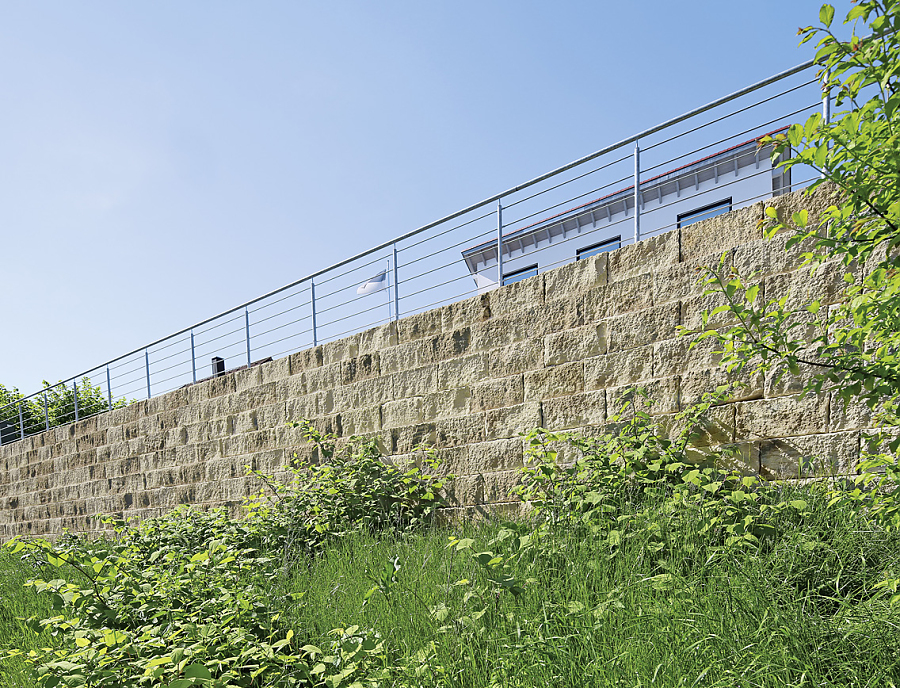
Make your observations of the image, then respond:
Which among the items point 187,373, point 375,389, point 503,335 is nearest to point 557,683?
point 503,335

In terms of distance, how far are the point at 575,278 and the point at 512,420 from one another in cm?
151

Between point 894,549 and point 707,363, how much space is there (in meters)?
1.82

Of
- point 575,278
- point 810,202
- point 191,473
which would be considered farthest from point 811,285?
point 191,473

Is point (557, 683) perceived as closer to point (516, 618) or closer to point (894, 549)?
point (516, 618)

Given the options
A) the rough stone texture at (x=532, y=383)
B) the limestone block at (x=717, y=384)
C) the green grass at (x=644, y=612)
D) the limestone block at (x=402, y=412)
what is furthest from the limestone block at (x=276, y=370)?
the limestone block at (x=717, y=384)

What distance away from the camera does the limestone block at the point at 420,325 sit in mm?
7251

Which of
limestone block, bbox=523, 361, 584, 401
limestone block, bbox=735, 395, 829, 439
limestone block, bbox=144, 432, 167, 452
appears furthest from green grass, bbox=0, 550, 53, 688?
limestone block, bbox=735, 395, 829, 439

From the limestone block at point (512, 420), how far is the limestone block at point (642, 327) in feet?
3.23

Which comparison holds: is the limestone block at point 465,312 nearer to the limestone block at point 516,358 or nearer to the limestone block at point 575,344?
the limestone block at point 516,358

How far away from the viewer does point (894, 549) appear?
142 inches

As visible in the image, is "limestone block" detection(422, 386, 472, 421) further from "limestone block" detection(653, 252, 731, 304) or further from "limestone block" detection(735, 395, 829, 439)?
"limestone block" detection(735, 395, 829, 439)

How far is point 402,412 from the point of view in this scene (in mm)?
7484

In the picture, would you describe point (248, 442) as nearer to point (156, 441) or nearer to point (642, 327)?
point (156, 441)

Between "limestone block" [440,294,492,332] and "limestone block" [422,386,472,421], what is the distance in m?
0.70
